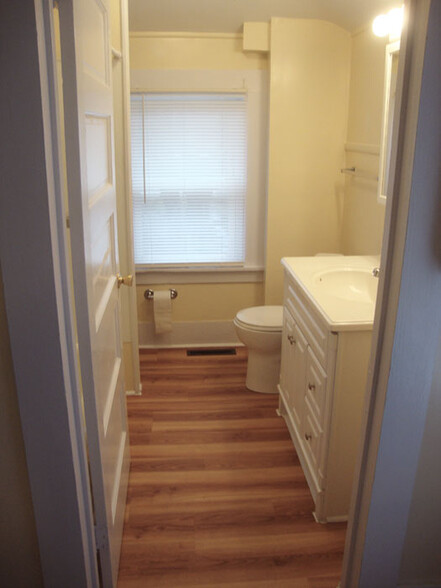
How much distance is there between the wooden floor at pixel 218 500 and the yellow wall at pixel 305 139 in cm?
106

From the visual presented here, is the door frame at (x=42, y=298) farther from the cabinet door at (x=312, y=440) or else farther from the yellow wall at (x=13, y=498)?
the cabinet door at (x=312, y=440)

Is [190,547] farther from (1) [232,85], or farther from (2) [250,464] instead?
(1) [232,85]

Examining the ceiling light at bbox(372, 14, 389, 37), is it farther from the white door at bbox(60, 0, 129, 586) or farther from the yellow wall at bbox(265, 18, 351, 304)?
the white door at bbox(60, 0, 129, 586)

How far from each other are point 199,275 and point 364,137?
58.9 inches

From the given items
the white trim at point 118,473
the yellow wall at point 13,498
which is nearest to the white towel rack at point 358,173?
the white trim at point 118,473

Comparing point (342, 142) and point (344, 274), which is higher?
point (342, 142)

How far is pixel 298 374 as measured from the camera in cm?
254

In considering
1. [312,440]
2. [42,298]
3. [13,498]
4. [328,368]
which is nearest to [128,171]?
[328,368]

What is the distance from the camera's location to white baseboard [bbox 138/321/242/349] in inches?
158

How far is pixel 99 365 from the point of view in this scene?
5.39 ft

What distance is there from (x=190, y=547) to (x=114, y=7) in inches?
101

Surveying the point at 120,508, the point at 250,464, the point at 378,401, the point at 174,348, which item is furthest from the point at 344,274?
the point at 174,348

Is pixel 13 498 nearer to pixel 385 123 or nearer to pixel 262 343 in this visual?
pixel 262 343

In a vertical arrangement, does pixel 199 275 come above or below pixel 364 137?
below
